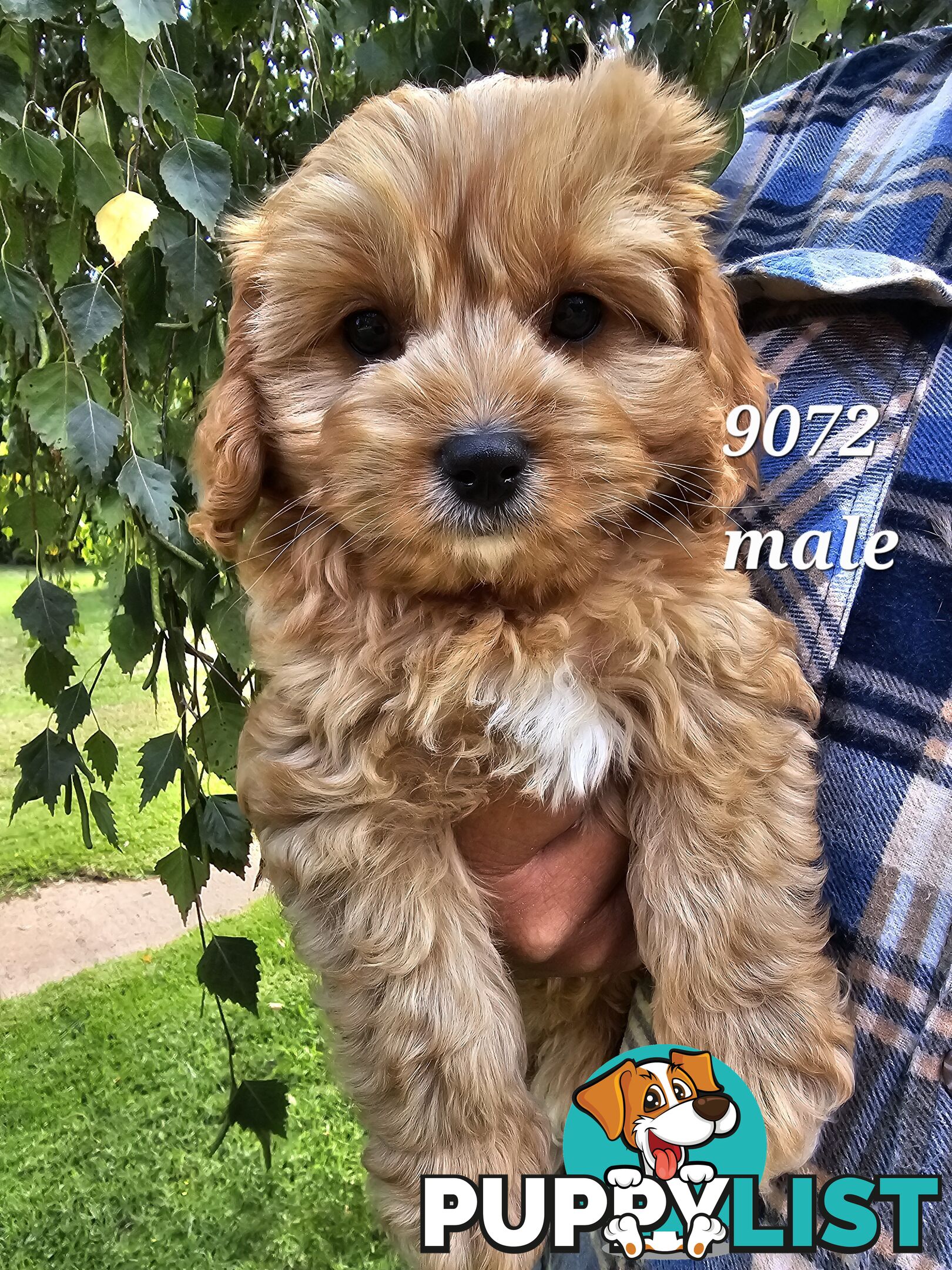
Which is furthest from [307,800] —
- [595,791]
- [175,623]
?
[175,623]

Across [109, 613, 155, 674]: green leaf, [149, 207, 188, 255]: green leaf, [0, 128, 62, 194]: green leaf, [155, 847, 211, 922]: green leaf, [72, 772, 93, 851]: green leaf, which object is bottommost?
[155, 847, 211, 922]: green leaf

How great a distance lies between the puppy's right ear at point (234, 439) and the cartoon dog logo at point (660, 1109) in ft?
3.36

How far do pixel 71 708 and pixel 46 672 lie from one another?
0.10m

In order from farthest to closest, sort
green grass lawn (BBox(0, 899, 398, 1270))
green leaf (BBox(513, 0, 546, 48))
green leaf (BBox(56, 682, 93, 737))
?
green grass lawn (BBox(0, 899, 398, 1270)), green leaf (BBox(513, 0, 546, 48)), green leaf (BBox(56, 682, 93, 737))

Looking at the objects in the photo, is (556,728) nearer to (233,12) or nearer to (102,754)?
(102,754)

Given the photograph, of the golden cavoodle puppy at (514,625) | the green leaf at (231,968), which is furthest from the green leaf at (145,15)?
the green leaf at (231,968)

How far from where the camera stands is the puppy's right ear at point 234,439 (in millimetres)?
1524

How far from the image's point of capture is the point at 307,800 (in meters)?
1.45

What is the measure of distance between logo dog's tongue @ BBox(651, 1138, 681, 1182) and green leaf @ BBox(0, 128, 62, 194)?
6.04ft

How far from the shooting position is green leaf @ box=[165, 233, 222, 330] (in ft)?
5.99

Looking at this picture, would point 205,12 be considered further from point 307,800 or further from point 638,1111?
point 638,1111

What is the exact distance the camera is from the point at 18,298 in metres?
1.76

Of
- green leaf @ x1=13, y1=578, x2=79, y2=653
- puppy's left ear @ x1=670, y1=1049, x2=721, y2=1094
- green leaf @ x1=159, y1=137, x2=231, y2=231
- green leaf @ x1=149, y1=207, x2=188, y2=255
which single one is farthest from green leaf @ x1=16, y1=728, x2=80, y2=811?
puppy's left ear @ x1=670, y1=1049, x2=721, y2=1094

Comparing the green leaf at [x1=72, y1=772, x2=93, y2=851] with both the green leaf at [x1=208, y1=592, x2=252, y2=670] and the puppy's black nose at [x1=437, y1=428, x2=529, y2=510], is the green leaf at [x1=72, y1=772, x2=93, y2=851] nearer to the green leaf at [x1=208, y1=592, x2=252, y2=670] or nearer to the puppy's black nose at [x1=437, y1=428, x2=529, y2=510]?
the green leaf at [x1=208, y1=592, x2=252, y2=670]
